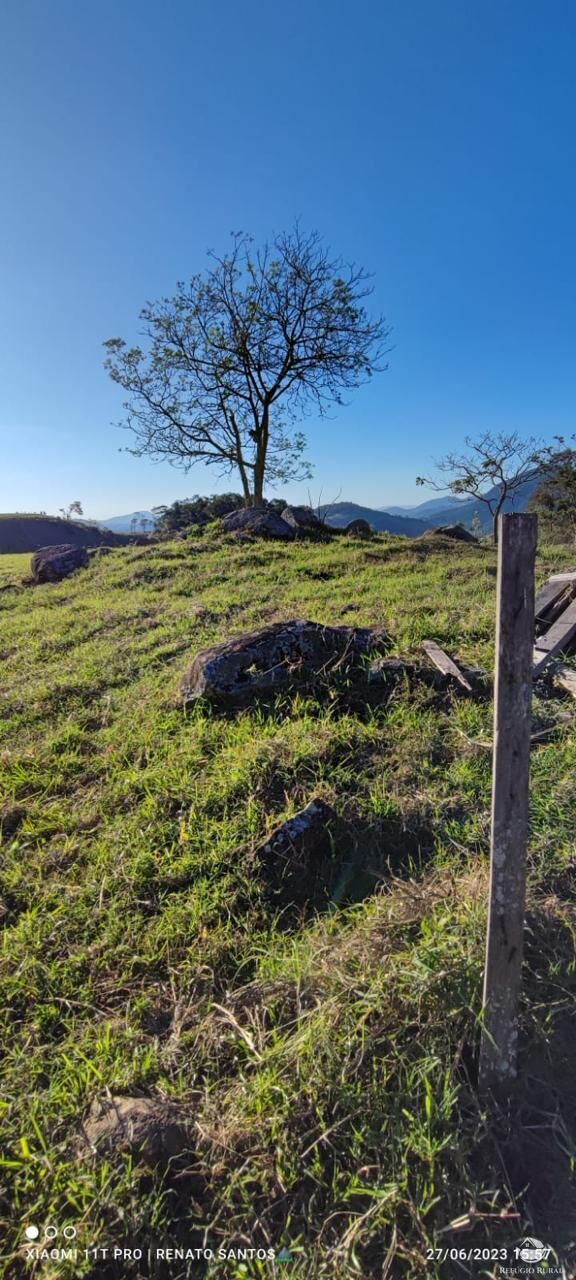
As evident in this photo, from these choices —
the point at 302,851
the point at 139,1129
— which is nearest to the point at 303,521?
the point at 302,851

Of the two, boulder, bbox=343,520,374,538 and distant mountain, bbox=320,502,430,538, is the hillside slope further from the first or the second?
boulder, bbox=343,520,374,538

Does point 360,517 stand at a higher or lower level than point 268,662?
higher

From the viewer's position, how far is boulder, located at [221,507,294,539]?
11.5m

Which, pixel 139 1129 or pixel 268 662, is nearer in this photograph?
pixel 139 1129

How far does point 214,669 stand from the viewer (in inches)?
144

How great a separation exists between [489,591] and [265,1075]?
5.43 meters

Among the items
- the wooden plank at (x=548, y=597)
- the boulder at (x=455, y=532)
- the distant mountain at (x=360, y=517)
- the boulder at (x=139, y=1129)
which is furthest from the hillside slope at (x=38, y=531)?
the boulder at (x=139, y=1129)

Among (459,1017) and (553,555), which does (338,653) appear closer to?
(459,1017)

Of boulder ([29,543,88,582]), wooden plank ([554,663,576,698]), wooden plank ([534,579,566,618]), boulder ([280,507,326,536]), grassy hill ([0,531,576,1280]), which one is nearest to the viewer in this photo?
grassy hill ([0,531,576,1280])

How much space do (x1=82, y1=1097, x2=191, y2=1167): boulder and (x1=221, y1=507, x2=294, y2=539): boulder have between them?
34.2 feet

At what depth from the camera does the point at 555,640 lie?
4121mm

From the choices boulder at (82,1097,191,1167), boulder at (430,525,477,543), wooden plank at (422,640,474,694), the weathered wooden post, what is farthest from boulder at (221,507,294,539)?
boulder at (82,1097,191,1167)

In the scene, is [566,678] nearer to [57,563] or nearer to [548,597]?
[548,597]

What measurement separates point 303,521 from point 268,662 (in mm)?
9463
